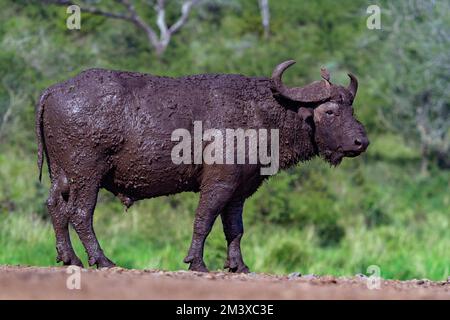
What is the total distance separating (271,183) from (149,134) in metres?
10.1

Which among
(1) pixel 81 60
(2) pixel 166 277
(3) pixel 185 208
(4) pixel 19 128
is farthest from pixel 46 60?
(2) pixel 166 277

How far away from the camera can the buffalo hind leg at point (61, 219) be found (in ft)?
36.4

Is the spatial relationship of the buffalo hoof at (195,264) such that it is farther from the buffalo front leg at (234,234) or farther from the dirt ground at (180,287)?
the dirt ground at (180,287)

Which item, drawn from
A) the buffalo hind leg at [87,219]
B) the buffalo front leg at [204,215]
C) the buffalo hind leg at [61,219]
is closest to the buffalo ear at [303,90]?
the buffalo front leg at [204,215]

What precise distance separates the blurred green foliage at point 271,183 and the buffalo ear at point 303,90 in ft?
15.1

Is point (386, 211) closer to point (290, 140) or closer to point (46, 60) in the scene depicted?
point (46, 60)

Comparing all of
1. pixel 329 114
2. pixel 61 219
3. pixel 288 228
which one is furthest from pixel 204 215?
pixel 288 228

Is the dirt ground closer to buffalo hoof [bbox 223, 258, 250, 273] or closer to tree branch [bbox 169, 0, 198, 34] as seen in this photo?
buffalo hoof [bbox 223, 258, 250, 273]

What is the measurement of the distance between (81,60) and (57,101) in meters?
12.6

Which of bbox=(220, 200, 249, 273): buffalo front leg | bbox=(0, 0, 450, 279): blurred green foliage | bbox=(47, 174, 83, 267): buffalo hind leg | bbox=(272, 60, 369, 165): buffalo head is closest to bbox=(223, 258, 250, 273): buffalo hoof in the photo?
bbox=(220, 200, 249, 273): buffalo front leg

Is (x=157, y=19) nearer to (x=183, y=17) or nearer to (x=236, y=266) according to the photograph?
(x=183, y=17)

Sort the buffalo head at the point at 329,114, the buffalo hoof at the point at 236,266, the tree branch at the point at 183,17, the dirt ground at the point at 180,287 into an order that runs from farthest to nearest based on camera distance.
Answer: the tree branch at the point at 183,17 → the buffalo hoof at the point at 236,266 → the buffalo head at the point at 329,114 → the dirt ground at the point at 180,287

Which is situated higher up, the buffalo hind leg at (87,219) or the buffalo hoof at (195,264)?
the buffalo hind leg at (87,219)

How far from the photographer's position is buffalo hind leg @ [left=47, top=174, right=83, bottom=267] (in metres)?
11.1
